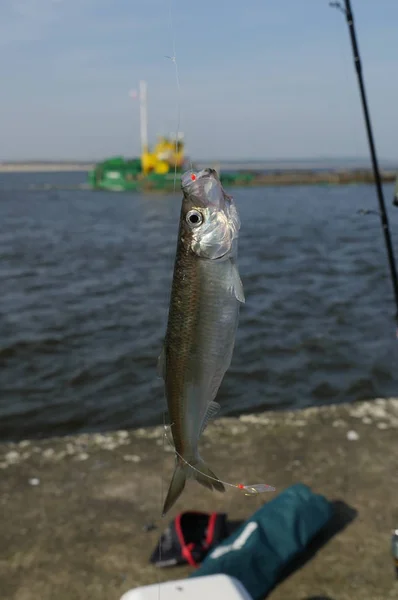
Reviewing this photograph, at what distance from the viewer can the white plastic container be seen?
3400mm

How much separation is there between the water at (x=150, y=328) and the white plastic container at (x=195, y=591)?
5.88 metres

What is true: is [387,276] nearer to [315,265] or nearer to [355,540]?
[315,265]

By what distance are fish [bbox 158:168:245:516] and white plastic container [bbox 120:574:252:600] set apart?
1.70 metres

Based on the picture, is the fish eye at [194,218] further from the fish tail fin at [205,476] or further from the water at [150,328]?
the water at [150,328]

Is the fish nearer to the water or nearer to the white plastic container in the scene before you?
the white plastic container

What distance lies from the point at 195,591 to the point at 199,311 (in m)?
2.20

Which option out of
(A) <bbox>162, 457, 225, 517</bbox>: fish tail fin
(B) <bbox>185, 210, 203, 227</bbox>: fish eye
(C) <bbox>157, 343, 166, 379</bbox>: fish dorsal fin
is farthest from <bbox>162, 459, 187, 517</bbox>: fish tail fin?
(B) <bbox>185, 210, 203, 227</bbox>: fish eye

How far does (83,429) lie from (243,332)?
492 cm

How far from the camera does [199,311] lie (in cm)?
191

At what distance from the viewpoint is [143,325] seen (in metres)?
13.9

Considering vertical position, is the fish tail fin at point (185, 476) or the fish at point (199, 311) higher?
the fish at point (199, 311)

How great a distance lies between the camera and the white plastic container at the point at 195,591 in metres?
3.40

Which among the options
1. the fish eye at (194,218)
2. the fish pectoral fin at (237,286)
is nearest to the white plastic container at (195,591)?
the fish pectoral fin at (237,286)

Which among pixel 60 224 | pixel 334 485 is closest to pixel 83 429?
pixel 334 485
